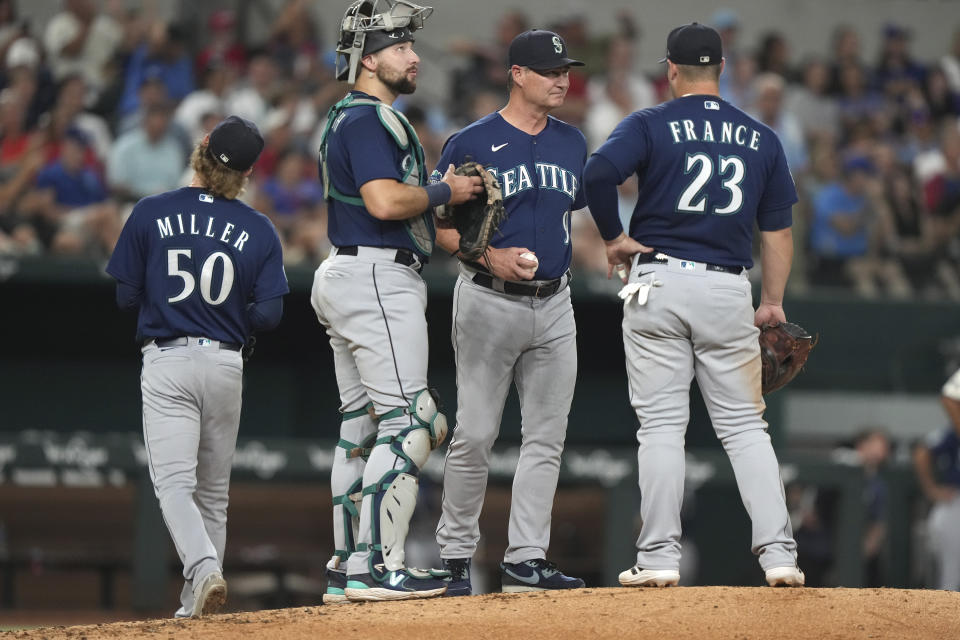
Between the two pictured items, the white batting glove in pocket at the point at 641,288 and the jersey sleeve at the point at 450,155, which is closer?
the white batting glove in pocket at the point at 641,288

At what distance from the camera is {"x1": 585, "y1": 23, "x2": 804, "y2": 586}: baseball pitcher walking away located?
5.43 meters

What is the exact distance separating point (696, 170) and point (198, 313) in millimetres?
2037

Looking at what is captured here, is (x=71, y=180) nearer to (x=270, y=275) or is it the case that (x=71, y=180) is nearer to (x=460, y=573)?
(x=270, y=275)

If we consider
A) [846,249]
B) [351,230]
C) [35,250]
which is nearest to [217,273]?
[351,230]

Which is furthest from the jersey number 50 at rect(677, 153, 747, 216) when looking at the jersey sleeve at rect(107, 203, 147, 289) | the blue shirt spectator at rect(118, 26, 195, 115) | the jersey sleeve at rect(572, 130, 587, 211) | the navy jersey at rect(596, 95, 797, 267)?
the blue shirt spectator at rect(118, 26, 195, 115)

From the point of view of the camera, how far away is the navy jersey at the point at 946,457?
11.0 meters

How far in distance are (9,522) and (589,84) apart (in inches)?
266

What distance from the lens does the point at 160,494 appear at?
5559mm

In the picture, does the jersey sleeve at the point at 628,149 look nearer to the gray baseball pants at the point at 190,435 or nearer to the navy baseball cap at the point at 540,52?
the navy baseball cap at the point at 540,52

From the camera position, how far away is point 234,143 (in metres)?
5.67

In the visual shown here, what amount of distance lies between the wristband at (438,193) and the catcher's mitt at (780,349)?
144 cm

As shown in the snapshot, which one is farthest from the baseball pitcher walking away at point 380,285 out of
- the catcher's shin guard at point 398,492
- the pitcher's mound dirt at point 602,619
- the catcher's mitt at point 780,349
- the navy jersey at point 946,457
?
the navy jersey at point 946,457

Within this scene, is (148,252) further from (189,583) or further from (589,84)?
(589,84)

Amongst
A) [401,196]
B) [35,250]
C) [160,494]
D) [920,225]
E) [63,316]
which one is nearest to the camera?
[401,196]
